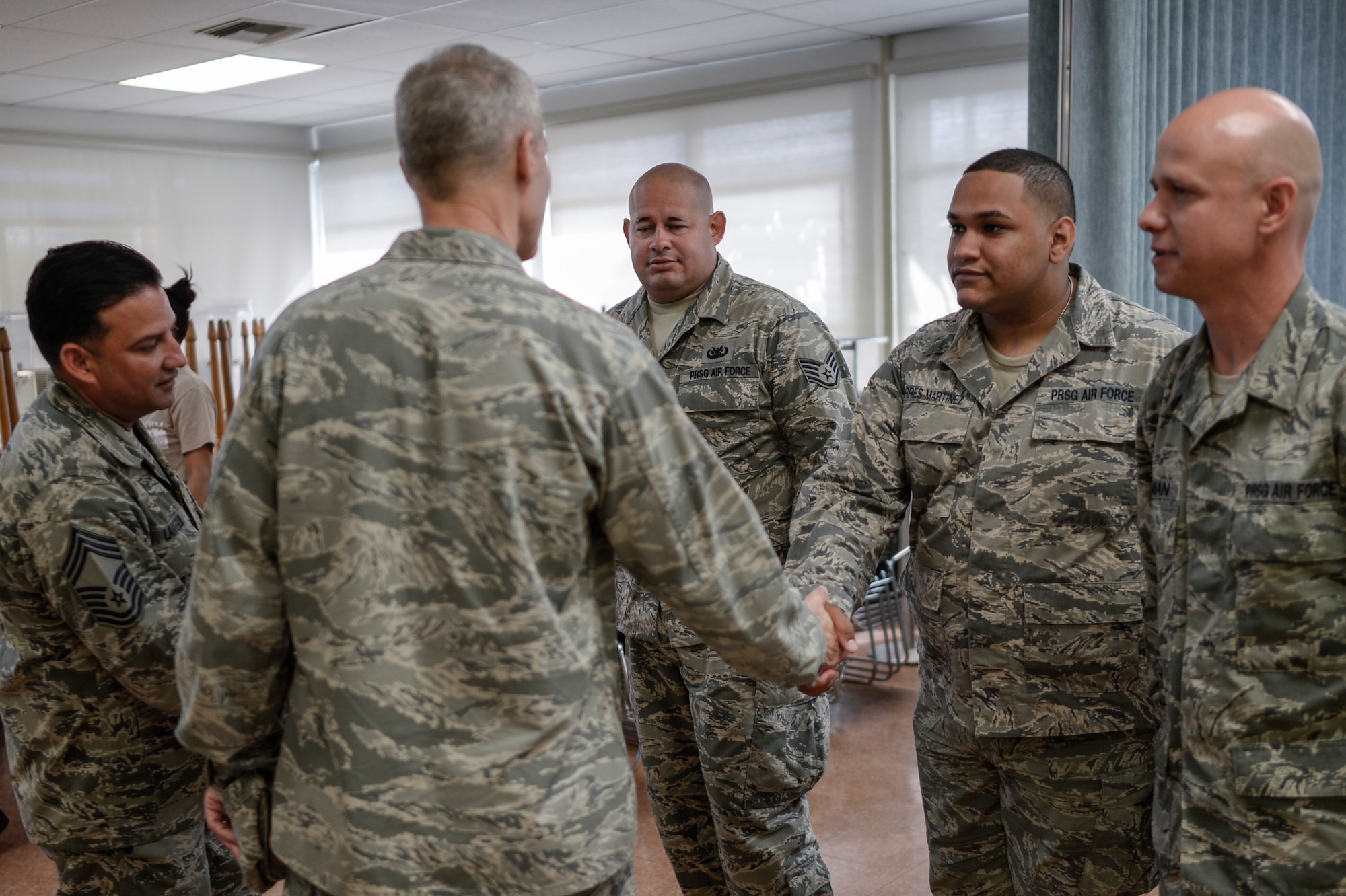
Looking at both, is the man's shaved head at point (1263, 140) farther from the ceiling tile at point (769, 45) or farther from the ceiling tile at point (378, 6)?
the ceiling tile at point (769, 45)

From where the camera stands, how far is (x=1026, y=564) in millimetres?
2102

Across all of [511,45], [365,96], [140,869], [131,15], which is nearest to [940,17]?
[511,45]

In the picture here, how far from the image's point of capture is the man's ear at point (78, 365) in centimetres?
190

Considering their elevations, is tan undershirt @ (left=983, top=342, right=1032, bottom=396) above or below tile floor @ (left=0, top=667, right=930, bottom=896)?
above

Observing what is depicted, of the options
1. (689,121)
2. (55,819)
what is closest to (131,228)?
(689,121)

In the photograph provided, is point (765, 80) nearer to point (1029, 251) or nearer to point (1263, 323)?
point (1029, 251)

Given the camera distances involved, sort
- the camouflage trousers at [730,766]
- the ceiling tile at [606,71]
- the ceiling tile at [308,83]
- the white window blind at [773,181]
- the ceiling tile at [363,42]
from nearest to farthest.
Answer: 1. the camouflage trousers at [730,766]
2. the ceiling tile at [363,42]
3. the white window blind at [773,181]
4. the ceiling tile at [308,83]
5. the ceiling tile at [606,71]

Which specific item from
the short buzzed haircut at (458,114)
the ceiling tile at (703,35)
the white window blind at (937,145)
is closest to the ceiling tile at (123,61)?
the ceiling tile at (703,35)

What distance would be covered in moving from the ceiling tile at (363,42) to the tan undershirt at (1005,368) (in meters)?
5.00

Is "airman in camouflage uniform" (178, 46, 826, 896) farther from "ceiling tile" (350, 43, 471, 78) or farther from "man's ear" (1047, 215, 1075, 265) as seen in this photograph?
"ceiling tile" (350, 43, 471, 78)

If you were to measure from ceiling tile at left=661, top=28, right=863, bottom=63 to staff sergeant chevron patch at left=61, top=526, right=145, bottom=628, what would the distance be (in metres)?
6.13

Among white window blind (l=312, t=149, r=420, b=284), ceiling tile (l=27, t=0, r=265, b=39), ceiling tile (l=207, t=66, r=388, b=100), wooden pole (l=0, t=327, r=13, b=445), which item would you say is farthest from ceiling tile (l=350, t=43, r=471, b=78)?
wooden pole (l=0, t=327, r=13, b=445)

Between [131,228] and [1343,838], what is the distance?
9461 millimetres

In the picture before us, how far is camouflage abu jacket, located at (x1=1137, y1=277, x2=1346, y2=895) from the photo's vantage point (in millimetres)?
1470
